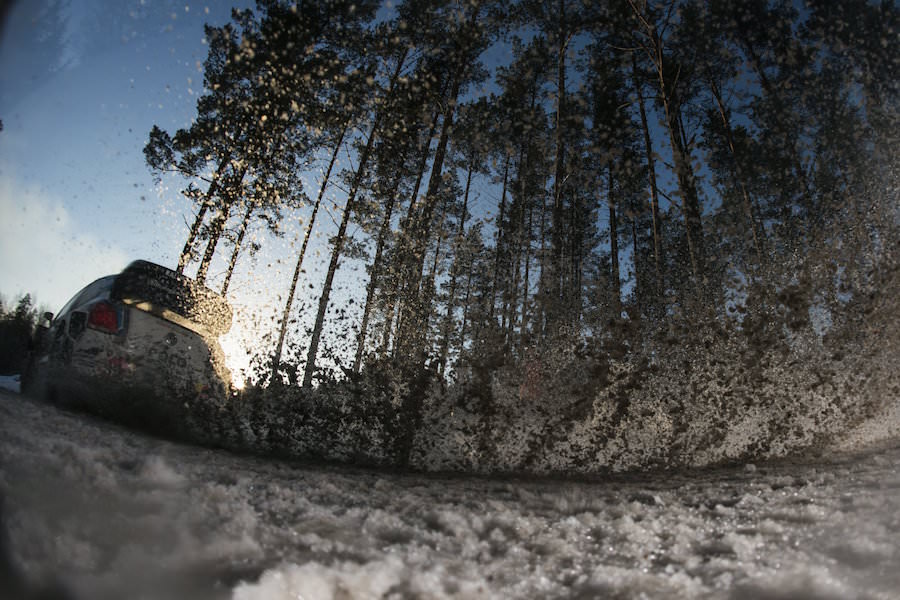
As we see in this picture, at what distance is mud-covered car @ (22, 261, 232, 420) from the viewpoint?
231 centimetres

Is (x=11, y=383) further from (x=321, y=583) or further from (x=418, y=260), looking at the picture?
(x=418, y=260)

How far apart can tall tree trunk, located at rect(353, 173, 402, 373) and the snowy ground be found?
2242 mm

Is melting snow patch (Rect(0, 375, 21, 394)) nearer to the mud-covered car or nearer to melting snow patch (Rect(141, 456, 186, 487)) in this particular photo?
the mud-covered car

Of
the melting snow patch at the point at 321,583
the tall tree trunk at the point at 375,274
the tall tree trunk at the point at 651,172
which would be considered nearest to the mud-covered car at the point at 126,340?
the tall tree trunk at the point at 375,274

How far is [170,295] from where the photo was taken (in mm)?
2338

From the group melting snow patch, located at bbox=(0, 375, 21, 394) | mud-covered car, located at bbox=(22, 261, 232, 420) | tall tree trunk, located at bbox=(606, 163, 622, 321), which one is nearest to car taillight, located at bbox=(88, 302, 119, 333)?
mud-covered car, located at bbox=(22, 261, 232, 420)

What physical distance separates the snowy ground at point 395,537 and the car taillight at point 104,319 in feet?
2.00

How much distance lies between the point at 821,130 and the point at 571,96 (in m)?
4.52

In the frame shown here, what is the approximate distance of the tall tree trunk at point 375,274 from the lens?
170 inches

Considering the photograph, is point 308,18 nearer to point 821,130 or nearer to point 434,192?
point 434,192

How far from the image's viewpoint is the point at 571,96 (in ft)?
24.7

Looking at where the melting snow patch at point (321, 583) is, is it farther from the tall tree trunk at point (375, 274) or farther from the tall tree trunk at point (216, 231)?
the tall tree trunk at point (375, 274)

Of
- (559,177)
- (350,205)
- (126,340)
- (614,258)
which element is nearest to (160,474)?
(126,340)

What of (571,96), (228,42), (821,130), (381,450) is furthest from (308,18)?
(821,130)
